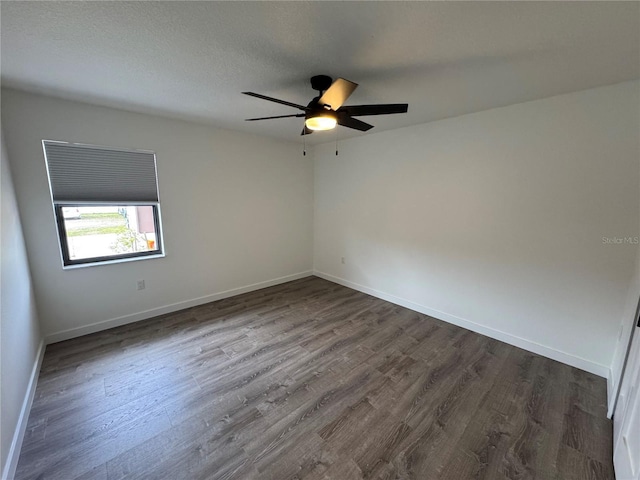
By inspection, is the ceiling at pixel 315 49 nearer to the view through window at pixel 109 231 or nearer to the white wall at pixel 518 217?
the white wall at pixel 518 217

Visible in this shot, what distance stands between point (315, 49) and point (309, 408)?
2.47 m

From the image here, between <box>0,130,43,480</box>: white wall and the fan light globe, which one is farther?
the fan light globe

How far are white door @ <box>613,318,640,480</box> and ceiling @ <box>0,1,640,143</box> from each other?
1.83m

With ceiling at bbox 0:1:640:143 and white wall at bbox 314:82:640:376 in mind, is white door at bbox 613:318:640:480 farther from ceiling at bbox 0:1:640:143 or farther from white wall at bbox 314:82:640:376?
ceiling at bbox 0:1:640:143

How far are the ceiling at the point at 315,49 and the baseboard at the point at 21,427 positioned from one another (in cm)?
232

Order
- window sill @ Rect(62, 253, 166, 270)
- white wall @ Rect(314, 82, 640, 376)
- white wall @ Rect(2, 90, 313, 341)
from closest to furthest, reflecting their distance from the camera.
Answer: white wall @ Rect(314, 82, 640, 376) → white wall @ Rect(2, 90, 313, 341) → window sill @ Rect(62, 253, 166, 270)

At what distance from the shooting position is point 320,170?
454 cm

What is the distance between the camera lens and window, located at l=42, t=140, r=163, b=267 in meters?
2.58

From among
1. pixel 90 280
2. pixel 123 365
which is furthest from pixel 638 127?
pixel 90 280

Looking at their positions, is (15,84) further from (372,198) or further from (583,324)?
(583,324)

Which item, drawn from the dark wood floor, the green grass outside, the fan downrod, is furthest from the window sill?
the fan downrod

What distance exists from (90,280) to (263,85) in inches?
108

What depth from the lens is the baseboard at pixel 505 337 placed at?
7.61 feet

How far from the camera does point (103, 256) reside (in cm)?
293
